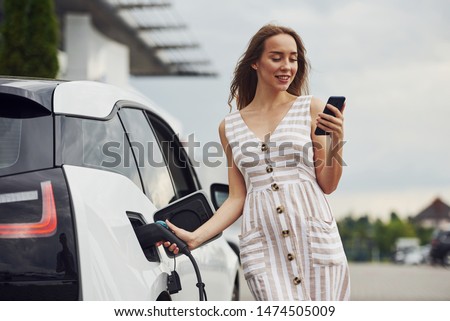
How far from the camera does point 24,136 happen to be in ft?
10.7

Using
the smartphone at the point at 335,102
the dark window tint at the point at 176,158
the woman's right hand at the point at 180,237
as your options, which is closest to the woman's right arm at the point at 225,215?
the woman's right hand at the point at 180,237

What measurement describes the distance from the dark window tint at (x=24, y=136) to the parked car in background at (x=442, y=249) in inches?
1317

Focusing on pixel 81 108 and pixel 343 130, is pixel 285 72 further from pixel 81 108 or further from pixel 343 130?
pixel 81 108

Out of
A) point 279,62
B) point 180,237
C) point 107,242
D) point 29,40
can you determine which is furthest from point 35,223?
point 29,40

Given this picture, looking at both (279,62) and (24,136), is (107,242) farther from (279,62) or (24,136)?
(279,62)

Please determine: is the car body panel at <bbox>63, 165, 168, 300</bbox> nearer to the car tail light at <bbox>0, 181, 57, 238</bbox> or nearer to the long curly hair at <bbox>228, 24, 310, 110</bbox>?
the car tail light at <bbox>0, 181, 57, 238</bbox>

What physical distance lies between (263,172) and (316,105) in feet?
1.16

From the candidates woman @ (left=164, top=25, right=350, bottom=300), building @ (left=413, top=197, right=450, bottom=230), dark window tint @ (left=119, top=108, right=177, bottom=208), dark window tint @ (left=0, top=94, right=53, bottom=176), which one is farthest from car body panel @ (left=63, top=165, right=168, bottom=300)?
building @ (left=413, top=197, right=450, bottom=230)

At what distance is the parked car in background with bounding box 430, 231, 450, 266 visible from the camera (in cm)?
3535

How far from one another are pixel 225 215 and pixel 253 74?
26.3 inches

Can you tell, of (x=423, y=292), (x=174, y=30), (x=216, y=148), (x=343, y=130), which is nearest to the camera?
(x=343, y=130)

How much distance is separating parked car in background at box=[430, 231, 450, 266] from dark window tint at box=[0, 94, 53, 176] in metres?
33.4

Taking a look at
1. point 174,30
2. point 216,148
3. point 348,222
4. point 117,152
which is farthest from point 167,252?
point 348,222

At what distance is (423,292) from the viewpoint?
16.1 metres
